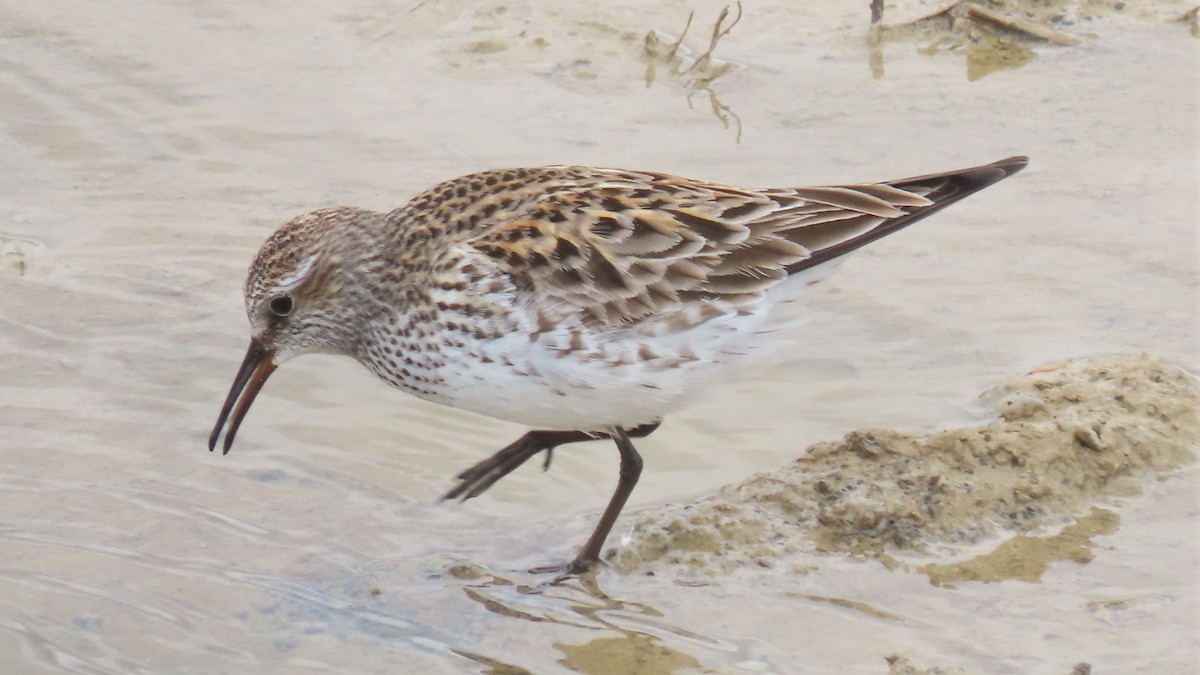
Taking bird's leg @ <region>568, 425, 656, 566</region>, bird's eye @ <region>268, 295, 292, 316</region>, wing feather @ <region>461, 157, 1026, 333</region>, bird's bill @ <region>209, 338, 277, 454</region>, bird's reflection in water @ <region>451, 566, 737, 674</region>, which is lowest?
bird's reflection in water @ <region>451, 566, 737, 674</region>

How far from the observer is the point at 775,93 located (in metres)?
9.98

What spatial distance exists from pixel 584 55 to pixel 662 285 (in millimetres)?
4643

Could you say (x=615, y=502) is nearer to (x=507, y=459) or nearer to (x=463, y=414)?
(x=507, y=459)

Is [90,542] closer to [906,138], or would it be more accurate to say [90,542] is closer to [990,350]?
[990,350]

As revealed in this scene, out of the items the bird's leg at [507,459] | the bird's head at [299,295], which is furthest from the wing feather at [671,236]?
the bird's leg at [507,459]

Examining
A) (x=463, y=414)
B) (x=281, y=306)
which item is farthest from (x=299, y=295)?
(x=463, y=414)

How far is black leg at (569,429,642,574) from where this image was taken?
20.8 feet

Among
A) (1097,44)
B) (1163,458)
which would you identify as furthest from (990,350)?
(1097,44)

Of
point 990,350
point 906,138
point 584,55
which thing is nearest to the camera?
point 990,350

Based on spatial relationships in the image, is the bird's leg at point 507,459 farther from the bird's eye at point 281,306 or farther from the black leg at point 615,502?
the bird's eye at point 281,306

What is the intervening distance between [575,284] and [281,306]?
4.52 ft

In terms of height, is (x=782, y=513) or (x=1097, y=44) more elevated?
(x=1097, y=44)

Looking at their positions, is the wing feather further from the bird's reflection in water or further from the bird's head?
the bird's reflection in water

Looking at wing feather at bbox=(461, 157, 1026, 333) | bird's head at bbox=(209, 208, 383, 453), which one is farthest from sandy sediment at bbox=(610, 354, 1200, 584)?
bird's head at bbox=(209, 208, 383, 453)
